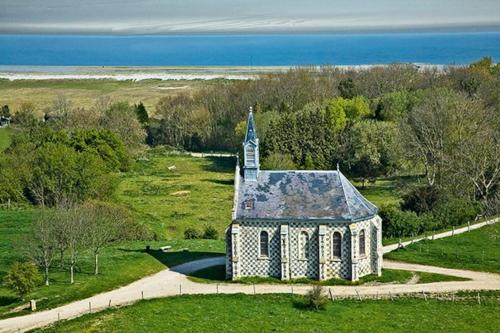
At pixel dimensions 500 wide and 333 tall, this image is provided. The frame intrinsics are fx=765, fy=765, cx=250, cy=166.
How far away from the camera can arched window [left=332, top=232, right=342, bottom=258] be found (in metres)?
48.5

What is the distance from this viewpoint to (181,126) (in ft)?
435

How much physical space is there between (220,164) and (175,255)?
5965 cm

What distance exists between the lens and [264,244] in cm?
4912

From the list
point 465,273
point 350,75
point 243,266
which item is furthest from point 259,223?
point 350,75

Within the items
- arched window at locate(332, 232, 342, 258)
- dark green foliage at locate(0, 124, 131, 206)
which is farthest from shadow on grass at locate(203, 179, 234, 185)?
arched window at locate(332, 232, 342, 258)

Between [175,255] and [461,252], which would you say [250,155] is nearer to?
[175,255]

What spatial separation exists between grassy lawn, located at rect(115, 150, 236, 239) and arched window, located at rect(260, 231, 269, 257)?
2244 cm

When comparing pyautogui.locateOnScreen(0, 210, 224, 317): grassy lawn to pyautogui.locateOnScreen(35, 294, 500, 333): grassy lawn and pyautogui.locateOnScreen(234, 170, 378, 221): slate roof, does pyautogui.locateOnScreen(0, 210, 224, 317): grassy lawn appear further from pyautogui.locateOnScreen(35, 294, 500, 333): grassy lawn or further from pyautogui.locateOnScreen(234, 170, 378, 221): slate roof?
pyautogui.locateOnScreen(234, 170, 378, 221): slate roof

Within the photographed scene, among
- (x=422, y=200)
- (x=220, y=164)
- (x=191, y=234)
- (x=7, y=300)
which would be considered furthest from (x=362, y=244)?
(x=220, y=164)

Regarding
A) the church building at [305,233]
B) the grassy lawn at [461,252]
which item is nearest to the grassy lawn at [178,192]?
the church building at [305,233]

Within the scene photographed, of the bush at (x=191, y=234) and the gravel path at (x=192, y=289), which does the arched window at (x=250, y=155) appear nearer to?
the gravel path at (x=192, y=289)

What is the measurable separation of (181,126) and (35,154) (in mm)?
51740

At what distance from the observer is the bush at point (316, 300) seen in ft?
141

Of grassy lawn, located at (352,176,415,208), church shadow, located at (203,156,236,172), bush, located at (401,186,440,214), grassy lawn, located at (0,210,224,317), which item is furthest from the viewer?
church shadow, located at (203,156,236,172)
